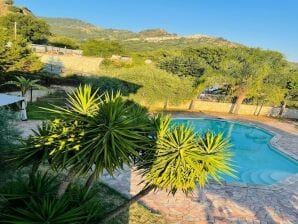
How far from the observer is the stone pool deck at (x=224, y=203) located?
29.1 feet

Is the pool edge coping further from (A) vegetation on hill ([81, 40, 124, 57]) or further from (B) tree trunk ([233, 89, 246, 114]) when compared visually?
(A) vegetation on hill ([81, 40, 124, 57])

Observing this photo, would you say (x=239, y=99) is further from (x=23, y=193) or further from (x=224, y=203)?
(x=23, y=193)

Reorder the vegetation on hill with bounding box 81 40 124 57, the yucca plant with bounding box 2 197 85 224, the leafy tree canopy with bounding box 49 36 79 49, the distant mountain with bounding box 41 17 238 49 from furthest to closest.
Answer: the distant mountain with bounding box 41 17 238 49 → the vegetation on hill with bounding box 81 40 124 57 → the leafy tree canopy with bounding box 49 36 79 49 → the yucca plant with bounding box 2 197 85 224

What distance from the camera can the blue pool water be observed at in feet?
50.3

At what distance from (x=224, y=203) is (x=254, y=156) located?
10319 millimetres

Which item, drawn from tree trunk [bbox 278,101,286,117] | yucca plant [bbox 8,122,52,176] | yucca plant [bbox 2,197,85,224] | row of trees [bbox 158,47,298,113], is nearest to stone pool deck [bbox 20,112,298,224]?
yucca plant [bbox 2,197,85,224]

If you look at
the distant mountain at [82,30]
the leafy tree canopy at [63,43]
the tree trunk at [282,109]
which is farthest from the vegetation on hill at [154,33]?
the tree trunk at [282,109]

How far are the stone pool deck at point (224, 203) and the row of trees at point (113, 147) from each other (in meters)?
3.84

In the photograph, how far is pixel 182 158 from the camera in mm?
4848

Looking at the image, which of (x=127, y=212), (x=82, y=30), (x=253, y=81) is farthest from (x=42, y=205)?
(x=82, y=30)

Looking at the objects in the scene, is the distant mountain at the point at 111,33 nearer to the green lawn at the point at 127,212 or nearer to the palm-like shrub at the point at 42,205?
the green lawn at the point at 127,212

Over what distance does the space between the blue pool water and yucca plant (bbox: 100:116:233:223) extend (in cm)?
630

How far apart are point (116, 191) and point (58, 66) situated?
2631 cm

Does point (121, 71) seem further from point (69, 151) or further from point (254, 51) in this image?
point (254, 51)
